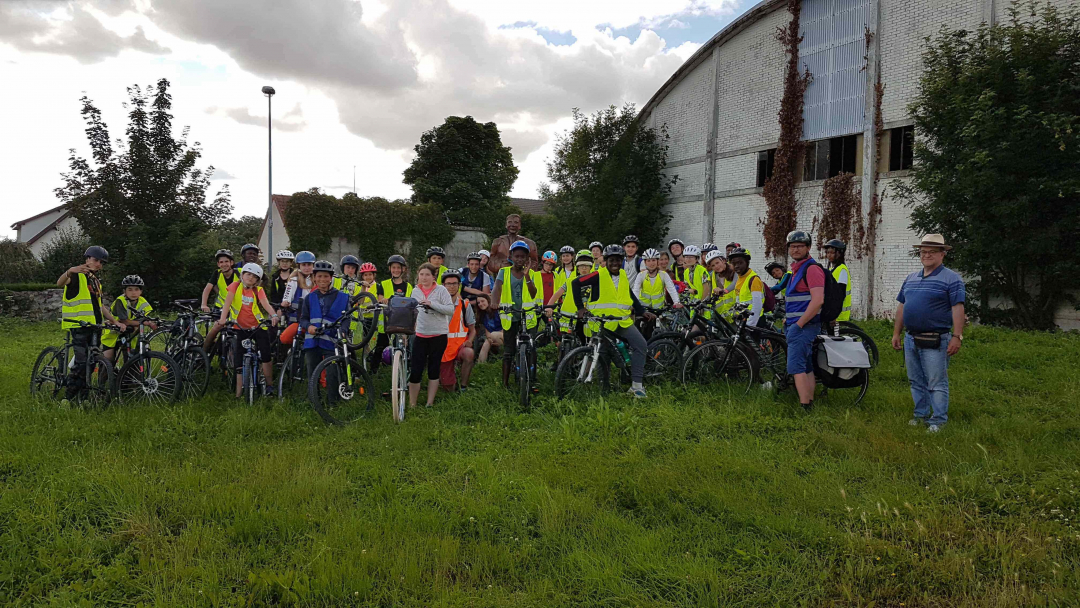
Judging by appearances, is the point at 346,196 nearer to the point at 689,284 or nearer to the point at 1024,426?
the point at 689,284

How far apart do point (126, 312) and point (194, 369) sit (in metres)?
1.14

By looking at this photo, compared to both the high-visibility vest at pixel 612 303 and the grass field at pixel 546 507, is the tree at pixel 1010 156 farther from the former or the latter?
the high-visibility vest at pixel 612 303

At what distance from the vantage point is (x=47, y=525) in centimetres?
419

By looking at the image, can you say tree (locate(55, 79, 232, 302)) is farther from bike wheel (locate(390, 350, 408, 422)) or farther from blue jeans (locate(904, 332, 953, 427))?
blue jeans (locate(904, 332, 953, 427))

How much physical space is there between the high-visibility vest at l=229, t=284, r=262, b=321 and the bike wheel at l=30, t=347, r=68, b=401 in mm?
2111

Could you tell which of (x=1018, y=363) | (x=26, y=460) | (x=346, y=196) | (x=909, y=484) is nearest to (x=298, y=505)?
(x=26, y=460)

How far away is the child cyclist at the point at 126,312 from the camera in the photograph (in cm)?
789

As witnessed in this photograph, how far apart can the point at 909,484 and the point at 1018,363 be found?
23.1 ft

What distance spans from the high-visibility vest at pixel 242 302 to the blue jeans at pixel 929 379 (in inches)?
292

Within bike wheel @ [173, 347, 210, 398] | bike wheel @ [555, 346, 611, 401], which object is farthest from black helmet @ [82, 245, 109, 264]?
bike wheel @ [555, 346, 611, 401]

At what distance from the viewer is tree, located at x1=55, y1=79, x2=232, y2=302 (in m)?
17.9

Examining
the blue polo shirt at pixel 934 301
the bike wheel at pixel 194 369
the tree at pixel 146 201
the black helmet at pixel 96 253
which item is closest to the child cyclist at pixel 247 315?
the bike wheel at pixel 194 369

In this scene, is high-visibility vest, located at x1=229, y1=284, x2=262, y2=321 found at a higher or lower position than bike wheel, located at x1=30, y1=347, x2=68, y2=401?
higher

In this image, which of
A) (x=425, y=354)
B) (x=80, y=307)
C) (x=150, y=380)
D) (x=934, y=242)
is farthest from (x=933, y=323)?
(x=80, y=307)
